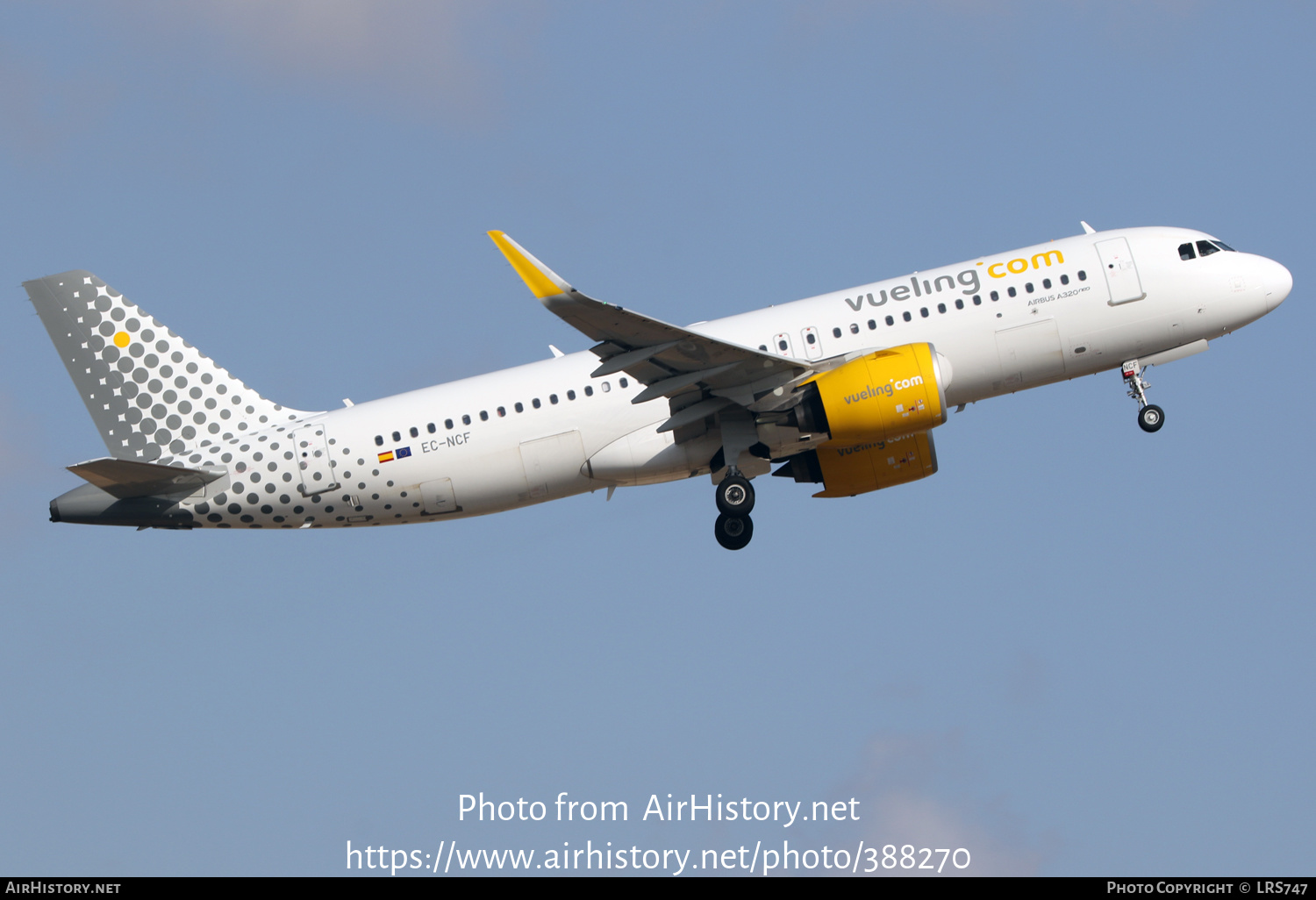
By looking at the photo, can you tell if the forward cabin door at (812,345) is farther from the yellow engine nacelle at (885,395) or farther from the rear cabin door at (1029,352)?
the rear cabin door at (1029,352)

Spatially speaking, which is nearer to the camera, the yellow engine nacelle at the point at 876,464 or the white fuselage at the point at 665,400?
the white fuselage at the point at 665,400

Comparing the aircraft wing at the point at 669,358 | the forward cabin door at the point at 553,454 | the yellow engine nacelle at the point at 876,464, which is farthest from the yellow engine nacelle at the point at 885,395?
the forward cabin door at the point at 553,454

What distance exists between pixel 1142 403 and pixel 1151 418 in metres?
0.46

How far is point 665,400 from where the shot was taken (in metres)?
38.5

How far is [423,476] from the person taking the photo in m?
38.6

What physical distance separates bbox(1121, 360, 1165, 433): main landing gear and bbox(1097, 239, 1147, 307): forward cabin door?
6.57 feet

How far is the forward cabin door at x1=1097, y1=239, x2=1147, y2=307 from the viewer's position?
3844 centimetres

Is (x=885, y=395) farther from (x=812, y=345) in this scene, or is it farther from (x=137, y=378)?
(x=137, y=378)

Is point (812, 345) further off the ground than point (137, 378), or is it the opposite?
point (137, 378)

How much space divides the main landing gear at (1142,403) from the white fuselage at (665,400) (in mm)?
506

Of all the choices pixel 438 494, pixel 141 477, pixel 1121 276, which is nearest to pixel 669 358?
pixel 438 494

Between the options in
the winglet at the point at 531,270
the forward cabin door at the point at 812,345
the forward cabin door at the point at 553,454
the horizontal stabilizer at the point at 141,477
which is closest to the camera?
the winglet at the point at 531,270

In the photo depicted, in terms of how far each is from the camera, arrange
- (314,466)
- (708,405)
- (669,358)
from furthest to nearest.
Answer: (314,466), (708,405), (669,358)

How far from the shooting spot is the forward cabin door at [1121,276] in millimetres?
38438
